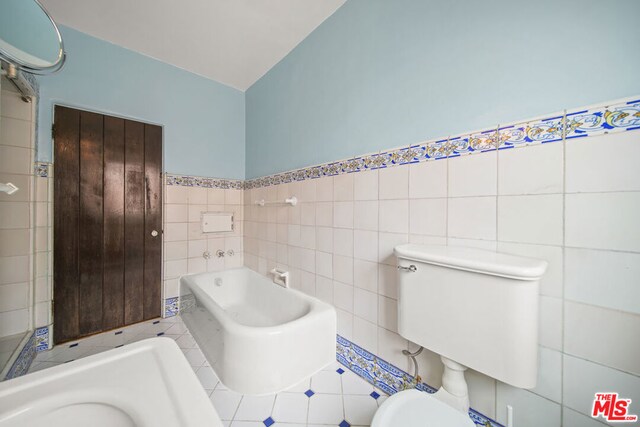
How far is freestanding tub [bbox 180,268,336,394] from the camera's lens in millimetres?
1229

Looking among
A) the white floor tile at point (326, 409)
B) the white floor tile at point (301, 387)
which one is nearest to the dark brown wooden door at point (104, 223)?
the white floor tile at point (301, 387)

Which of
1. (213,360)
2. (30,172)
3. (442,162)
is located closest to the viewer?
(442,162)

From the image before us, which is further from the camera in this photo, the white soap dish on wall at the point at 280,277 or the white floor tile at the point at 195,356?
the white soap dish on wall at the point at 280,277

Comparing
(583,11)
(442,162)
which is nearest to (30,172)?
(442,162)

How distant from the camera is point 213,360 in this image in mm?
1463

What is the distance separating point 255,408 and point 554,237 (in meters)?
1.54

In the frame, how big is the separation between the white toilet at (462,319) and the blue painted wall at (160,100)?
218 centimetres

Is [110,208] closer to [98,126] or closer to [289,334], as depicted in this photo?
[98,126]

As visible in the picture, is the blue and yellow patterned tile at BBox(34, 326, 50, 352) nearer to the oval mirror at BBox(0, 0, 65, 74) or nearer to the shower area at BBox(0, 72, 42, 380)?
the shower area at BBox(0, 72, 42, 380)

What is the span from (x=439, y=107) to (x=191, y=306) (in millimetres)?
2246

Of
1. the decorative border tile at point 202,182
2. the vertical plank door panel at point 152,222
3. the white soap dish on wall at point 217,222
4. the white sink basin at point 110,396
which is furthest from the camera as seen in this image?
the white soap dish on wall at point 217,222

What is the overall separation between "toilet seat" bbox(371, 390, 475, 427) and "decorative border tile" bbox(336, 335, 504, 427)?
0.30 m

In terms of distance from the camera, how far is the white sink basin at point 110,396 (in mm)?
493

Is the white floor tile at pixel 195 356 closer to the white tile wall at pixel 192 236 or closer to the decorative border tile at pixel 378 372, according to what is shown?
the white tile wall at pixel 192 236
